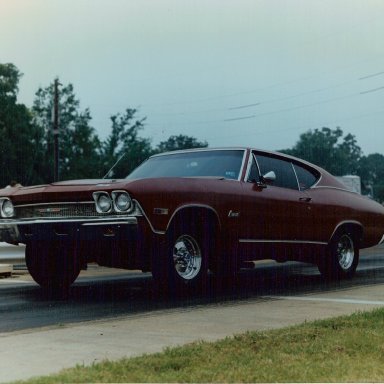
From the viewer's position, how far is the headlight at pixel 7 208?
800 cm

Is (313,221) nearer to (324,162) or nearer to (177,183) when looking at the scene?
(177,183)

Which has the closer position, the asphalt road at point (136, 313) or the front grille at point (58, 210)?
the asphalt road at point (136, 313)

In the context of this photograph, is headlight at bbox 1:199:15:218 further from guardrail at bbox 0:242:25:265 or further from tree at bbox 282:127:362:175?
tree at bbox 282:127:362:175

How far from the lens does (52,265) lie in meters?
8.73

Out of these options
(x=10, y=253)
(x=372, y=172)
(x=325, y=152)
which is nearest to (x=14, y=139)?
(x=10, y=253)

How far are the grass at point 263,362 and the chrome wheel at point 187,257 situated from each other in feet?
8.29

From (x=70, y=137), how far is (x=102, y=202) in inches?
2916

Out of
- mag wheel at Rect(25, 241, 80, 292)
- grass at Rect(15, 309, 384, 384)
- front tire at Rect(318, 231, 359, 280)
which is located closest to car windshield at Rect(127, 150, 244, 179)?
mag wheel at Rect(25, 241, 80, 292)

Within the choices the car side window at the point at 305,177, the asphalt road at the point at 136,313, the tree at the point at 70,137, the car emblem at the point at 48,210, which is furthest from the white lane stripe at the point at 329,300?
the tree at the point at 70,137

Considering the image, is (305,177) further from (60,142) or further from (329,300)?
(60,142)

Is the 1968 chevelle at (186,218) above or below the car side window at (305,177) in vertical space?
below

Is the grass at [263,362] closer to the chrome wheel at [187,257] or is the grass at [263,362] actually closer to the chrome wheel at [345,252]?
the chrome wheel at [187,257]

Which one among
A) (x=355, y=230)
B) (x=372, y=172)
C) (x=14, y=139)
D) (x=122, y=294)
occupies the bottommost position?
(x=122, y=294)

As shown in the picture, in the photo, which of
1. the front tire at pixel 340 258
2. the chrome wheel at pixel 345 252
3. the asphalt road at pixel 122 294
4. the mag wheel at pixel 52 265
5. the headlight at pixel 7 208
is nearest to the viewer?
the asphalt road at pixel 122 294
